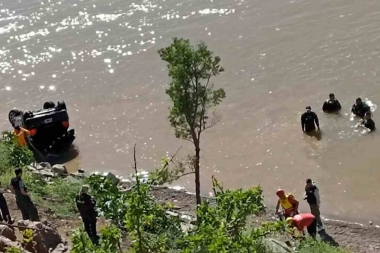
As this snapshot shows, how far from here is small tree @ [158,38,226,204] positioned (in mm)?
10883

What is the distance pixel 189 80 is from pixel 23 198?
3.72 m

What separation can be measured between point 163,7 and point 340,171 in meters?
13.4

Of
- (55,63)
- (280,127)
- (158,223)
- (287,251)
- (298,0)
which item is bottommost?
(287,251)

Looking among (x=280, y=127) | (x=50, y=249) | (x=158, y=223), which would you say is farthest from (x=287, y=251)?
(x=280, y=127)

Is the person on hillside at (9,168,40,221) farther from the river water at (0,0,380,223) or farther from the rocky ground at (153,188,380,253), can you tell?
the river water at (0,0,380,223)

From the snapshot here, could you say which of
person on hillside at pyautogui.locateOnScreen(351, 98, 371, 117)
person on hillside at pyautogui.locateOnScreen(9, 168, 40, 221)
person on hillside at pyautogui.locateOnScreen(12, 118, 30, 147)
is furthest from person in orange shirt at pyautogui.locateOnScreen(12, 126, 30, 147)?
person on hillside at pyautogui.locateOnScreen(351, 98, 371, 117)

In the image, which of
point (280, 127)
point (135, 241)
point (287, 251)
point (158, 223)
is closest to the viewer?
point (135, 241)

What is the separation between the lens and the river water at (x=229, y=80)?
16.8 meters

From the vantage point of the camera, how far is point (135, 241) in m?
7.75

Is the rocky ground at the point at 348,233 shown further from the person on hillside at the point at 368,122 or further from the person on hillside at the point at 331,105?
the person on hillside at the point at 331,105

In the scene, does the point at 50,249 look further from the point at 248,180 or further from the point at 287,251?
the point at 248,180

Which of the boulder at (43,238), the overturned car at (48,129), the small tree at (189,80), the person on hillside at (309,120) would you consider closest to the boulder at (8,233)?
the boulder at (43,238)

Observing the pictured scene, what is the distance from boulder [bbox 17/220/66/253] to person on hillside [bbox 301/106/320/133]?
8552 millimetres

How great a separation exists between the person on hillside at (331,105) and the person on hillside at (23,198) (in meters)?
9.15
